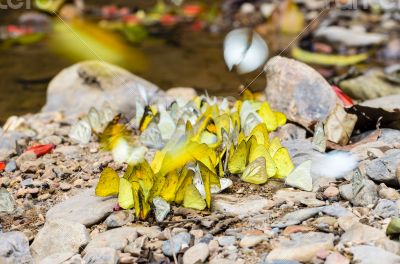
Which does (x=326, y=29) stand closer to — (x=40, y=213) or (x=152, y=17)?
(x=152, y=17)

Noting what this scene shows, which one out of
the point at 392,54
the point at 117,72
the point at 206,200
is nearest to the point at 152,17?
the point at 392,54

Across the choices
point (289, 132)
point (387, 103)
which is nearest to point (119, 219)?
point (289, 132)

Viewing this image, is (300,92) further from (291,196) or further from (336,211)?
(336,211)

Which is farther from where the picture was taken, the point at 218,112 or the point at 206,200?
the point at 218,112

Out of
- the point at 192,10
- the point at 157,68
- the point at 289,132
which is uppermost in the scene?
the point at 289,132

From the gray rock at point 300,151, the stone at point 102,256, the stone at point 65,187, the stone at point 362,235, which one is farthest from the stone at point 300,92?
the stone at point 102,256

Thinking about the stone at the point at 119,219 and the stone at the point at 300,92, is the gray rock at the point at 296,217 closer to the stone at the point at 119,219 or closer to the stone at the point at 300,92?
the stone at the point at 119,219
